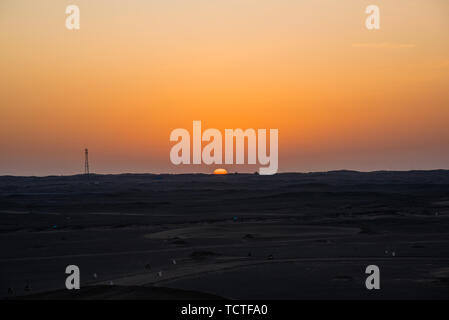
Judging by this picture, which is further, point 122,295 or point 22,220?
point 22,220

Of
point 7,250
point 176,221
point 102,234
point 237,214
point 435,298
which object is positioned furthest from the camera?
point 237,214

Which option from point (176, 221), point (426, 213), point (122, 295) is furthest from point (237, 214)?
point (122, 295)

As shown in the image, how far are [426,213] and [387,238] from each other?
601 inches

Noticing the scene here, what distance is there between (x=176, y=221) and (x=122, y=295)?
26123mm

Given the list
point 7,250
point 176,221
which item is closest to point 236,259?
point 7,250

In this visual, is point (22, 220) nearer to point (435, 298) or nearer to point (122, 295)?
point (122, 295)
